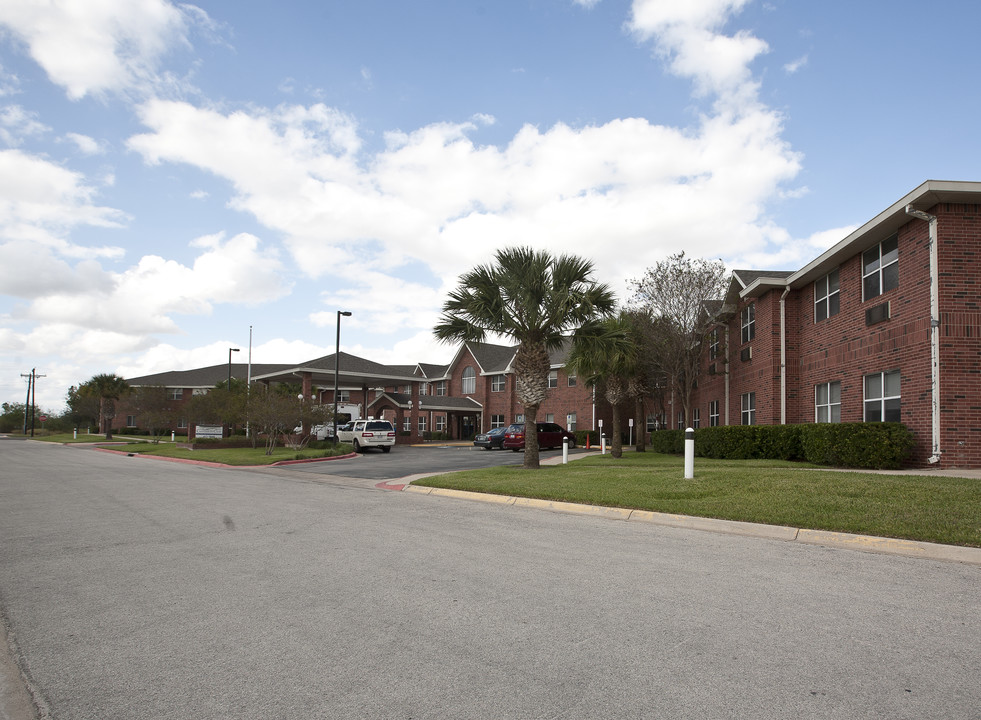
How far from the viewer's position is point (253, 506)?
38.4 ft

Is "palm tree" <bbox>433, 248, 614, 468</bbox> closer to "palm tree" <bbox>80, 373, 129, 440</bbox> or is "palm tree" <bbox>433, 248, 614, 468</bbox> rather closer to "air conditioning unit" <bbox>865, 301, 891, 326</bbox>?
"air conditioning unit" <bbox>865, 301, 891, 326</bbox>

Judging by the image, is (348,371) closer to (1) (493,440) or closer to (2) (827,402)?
(1) (493,440)

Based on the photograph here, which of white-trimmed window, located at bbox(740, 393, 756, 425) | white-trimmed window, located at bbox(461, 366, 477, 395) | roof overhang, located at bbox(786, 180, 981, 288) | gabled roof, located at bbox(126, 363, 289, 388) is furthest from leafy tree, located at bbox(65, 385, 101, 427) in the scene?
roof overhang, located at bbox(786, 180, 981, 288)

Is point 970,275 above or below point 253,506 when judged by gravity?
above

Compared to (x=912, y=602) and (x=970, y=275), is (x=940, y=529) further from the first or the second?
(x=970, y=275)

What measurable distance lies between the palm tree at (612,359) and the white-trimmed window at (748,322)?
4039 millimetres

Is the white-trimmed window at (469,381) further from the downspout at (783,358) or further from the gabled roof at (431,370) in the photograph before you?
the downspout at (783,358)

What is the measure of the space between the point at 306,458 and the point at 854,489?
21.3 m

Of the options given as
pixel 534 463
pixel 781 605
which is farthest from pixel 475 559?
pixel 534 463

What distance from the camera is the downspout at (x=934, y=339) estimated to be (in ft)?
47.9

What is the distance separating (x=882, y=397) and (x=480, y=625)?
15887 mm

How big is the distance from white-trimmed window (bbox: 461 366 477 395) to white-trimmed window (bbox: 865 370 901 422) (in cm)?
3896

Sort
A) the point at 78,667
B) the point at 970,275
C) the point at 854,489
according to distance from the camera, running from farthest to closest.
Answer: the point at 970,275 → the point at 854,489 → the point at 78,667

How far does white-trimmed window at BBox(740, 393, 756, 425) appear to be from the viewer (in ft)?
81.7
